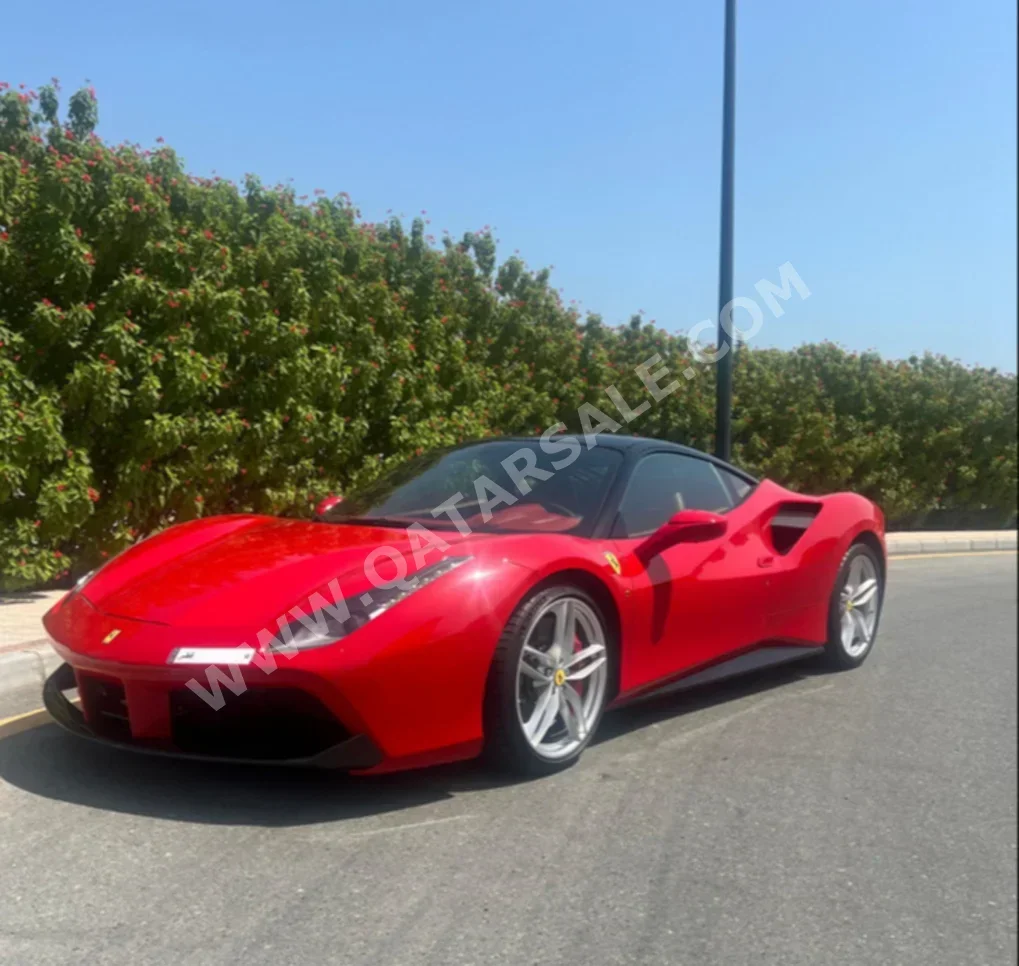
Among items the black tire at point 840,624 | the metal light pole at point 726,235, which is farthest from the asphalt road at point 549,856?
the metal light pole at point 726,235

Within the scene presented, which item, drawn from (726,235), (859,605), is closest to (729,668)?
(859,605)

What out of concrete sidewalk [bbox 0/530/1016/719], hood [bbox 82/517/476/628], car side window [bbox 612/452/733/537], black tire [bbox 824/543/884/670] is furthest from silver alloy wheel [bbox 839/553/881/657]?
hood [bbox 82/517/476/628]

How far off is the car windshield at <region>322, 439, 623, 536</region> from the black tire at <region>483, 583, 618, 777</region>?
0.59 meters

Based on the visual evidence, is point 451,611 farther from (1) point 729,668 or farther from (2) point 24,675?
(2) point 24,675

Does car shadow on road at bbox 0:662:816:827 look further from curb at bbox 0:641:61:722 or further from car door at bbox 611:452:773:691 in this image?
car door at bbox 611:452:773:691

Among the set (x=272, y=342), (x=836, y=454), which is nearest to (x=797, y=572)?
(x=272, y=342)

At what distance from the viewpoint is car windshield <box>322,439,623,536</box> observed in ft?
14.3

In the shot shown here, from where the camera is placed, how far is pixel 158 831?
3.14 m

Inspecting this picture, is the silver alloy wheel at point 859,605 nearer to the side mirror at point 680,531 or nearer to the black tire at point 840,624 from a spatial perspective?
the black tire at point 840,624

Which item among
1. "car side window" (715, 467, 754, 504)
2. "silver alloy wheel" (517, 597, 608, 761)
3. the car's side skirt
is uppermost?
"car side window" (715, 467, 754, 504)

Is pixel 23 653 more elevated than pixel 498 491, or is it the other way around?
pixel 498 491

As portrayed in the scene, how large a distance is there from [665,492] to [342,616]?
1.98 metres

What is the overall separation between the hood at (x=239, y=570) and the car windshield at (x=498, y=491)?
1.06 ft

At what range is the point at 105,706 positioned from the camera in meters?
3.44
